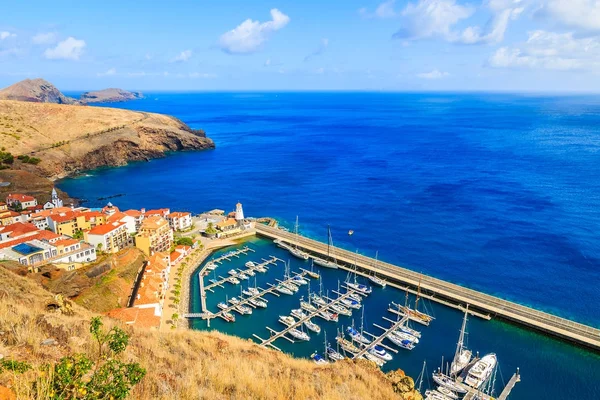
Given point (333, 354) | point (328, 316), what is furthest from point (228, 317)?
point (333, 354)

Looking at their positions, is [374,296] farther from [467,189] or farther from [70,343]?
[467,189]

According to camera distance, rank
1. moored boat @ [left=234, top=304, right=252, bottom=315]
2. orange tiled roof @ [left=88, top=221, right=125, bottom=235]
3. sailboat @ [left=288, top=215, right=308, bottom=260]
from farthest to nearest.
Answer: sailboat @ [left=288, top=215, right=308, bottom=260], orange tiled roof @ [left=88, top=221, right=125, bottom=235], moored boat @ [left=234, top=304, right=252, bottom=315]

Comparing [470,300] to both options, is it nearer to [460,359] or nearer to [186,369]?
[460,359]

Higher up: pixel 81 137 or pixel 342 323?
pixel 81 137

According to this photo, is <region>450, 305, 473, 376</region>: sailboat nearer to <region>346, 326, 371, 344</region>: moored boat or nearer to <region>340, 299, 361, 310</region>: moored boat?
→ <region>346, 326, 371, 344</region>: moored boat

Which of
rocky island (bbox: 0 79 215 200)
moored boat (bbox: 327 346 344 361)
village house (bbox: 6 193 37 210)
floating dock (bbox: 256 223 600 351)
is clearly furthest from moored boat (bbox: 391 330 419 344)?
rocky island (bbox: 0 79 215 200)
